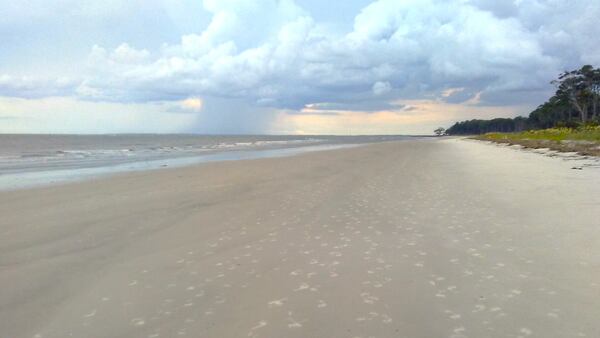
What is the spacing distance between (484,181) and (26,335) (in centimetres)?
1536

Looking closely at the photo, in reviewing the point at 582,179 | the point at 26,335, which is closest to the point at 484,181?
the point at 582,179

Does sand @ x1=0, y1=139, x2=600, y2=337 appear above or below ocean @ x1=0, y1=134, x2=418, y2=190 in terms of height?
below

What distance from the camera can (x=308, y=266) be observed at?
6730mm

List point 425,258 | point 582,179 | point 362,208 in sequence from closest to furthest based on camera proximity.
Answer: point 425,258
point 362,208
point 582,179

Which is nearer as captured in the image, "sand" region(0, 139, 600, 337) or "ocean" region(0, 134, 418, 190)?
"sand" region(0, 139, 600, 337)

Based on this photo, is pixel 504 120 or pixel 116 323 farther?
pixel 504 120

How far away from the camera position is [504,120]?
Answer: 654ft

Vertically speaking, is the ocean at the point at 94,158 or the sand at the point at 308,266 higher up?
the ocean at the point at 94,158

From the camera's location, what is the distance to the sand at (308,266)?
15.6 feet

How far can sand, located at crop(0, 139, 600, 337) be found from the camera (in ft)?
15.6

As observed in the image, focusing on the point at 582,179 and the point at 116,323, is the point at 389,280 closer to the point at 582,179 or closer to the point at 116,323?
the point at 116,323

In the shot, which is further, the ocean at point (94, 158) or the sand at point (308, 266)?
the ocean at point (94, 158)

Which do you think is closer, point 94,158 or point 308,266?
point 308,266

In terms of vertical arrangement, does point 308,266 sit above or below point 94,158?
below
